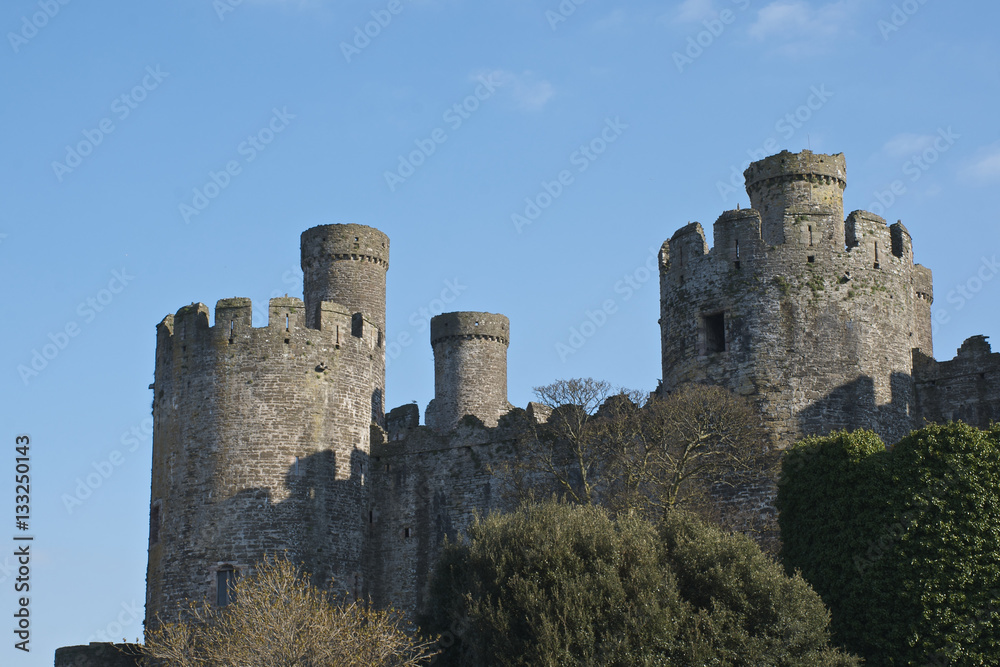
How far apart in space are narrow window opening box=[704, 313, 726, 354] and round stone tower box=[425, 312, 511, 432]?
588 inches

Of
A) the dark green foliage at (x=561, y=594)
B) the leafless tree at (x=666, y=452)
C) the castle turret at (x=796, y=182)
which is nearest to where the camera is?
the dark green foliage at (x=561, y=594)

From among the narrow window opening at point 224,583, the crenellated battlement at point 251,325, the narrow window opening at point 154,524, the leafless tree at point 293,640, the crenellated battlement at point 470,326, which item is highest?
the crenellated battlement at point 470,326

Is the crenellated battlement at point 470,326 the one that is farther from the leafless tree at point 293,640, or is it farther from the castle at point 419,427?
the leafless tree at point 293,640

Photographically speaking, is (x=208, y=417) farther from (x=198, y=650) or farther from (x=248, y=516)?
(x=198, y=650)

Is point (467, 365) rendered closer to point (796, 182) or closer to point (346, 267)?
point (346, 267)

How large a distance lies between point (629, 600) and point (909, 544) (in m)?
5.56

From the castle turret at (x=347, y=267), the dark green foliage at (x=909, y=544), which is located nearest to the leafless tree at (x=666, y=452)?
the dark green foliage at (x=909, y=544)

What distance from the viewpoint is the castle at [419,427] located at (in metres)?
34.9

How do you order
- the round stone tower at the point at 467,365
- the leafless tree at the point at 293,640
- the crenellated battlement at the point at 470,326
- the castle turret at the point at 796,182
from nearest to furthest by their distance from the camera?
the leafless tree at the point at 293,640 → the castle turret at the point at 796,182 → the round stone tower at the point at 467,365 → the crenellated battlement at the point at 470,326

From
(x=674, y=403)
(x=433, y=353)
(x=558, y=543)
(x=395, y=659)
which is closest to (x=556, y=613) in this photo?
(x=558, y=543)

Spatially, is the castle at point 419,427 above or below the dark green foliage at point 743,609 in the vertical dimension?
above

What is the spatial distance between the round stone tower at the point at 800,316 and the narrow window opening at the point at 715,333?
1.0 inches

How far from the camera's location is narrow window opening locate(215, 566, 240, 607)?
36.1m

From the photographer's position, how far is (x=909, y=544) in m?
27.7
